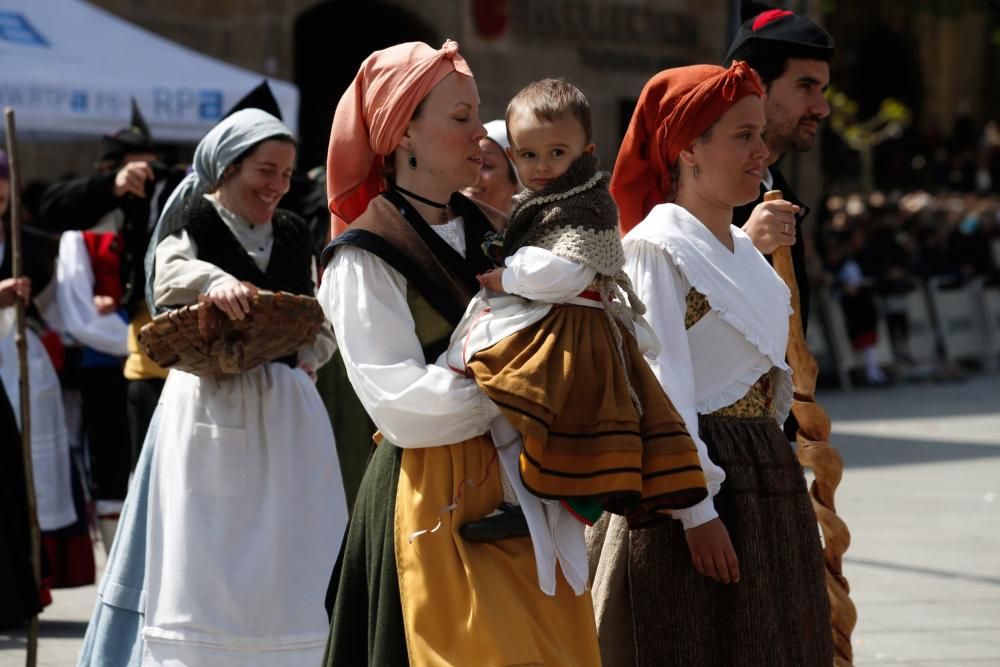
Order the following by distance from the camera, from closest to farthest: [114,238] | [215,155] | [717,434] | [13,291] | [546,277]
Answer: [546,277], [717,434], [215,155], [13,291], [114,238]

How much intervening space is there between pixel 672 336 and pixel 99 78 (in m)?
7.06

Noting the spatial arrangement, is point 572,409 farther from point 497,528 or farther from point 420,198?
point 420,198

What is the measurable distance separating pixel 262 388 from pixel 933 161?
29520 millimetres

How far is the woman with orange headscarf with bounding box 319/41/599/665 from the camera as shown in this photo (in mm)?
3645

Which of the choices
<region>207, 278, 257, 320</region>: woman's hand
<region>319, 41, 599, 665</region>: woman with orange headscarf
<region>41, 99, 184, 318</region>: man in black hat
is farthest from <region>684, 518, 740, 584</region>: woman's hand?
<region>41, 99, 184, 318</region>: man in black hat

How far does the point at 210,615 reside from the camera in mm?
5434

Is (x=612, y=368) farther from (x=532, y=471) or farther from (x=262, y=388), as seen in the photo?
(x=262, y=388)

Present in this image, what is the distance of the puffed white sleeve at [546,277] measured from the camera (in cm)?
357

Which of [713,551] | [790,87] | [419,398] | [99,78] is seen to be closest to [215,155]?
[790,87]

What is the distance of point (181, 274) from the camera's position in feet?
18.2

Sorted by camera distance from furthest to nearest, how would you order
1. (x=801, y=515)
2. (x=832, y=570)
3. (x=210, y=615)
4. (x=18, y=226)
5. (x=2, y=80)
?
(x=2, y=80) < (x=18, y=226) < (x=210, y=615) < (x=832, y=570) < (x=801, y=515)

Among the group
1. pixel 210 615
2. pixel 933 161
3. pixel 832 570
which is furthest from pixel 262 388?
pixel 933 161

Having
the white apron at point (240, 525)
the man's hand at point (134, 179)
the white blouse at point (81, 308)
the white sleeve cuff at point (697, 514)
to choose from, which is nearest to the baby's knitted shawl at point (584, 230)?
the white sleeve cuff at point (697, 514)

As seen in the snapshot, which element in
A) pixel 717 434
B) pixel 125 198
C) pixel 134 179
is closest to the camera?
pixel 717 434
